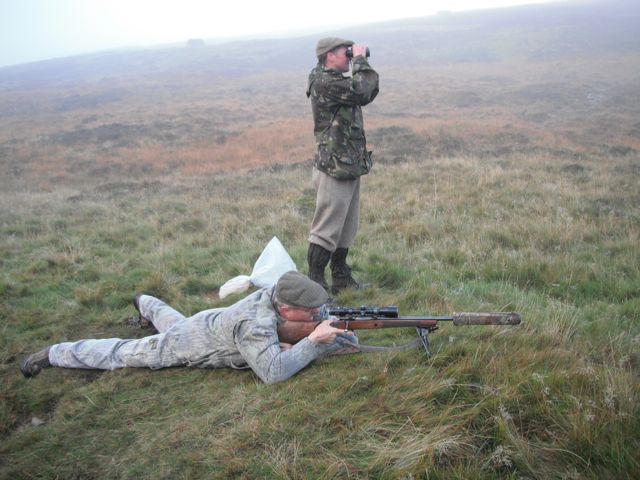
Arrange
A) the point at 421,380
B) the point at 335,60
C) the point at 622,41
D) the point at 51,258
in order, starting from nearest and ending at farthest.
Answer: the point at 421,380 < the point at 335,60 < the point at 51,258 < the point at 622,41

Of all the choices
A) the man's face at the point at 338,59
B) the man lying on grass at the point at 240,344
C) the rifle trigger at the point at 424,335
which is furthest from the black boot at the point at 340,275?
the man's face at the point at 338,59

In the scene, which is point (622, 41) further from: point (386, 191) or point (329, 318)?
point (329, 318)

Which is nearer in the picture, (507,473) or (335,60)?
(507,473)

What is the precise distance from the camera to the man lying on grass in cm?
312

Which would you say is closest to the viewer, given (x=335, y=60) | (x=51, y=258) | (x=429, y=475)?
(x=429, y=475)

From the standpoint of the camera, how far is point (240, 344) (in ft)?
10.5

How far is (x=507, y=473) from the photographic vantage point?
2.24 meters

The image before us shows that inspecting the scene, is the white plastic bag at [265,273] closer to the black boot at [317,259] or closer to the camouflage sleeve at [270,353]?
the black boot at [317,259]

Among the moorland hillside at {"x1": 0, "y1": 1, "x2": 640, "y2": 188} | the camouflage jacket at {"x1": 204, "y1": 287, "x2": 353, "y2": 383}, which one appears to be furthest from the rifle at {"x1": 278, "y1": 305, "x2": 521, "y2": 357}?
the moorland hillside at {"x1": 0, "y1": 1, "x2": 640, "y2": 188}

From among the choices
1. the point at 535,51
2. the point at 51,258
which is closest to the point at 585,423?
the point at 51,258

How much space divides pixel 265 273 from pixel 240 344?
188 cm

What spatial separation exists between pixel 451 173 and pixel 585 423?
355 inches

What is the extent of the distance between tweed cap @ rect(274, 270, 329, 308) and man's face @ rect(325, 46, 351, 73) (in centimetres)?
219

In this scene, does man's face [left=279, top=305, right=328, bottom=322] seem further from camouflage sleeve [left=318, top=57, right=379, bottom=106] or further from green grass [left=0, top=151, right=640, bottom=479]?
camouflage sleeve [left=318, top=57, right=379, bottom=106]
